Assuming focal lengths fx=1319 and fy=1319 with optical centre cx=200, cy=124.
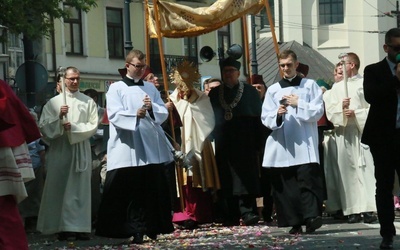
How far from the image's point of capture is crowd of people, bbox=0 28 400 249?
43.1 ft

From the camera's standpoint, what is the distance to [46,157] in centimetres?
1485

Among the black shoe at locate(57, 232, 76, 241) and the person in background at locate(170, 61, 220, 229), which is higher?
the person in background at locate(170, 61, 220, 229)

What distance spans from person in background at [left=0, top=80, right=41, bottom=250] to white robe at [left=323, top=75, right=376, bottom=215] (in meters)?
6.69

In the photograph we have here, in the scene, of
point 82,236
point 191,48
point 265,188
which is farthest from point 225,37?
point 82,236

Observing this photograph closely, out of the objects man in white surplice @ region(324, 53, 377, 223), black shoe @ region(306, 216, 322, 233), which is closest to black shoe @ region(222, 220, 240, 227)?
man in white surplice @ region(324, 53, 377, 223)

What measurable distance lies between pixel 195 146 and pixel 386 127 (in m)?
5.08

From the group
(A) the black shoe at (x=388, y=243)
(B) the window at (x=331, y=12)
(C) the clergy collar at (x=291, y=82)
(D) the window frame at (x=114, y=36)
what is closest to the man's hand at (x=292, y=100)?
(C) the clergy collar at (x=291, y=82)

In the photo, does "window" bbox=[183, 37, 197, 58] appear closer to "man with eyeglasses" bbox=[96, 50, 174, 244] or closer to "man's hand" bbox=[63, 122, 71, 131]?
"man's hand" bbox=[63, 122, 71, 131]

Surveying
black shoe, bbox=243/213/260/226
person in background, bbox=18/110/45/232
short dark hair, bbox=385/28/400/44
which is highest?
short dark hair, bbox=385/28/400/44

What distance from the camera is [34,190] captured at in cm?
1606

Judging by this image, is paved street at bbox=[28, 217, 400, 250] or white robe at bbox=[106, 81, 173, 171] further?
white robe at bbox=[106, 81, 173, 171]

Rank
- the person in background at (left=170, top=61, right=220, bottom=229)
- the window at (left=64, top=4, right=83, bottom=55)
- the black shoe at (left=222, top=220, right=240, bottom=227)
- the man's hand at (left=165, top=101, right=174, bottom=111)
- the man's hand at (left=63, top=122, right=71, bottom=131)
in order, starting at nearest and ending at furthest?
the man's hand at (left=63, top=122, right=71, bottom=131) → the man's hand at (left=165, top=101, right=174, bottom=111) → the black shoe at (left=222, top=220, right=240, bottom=227) → the person in background at (left=170, top=61, right=220, bottom=229) → the window at (left=64, top=4, right=83, bottom=55)

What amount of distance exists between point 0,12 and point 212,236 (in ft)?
10.8

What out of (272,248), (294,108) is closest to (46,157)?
(294,108)
